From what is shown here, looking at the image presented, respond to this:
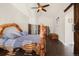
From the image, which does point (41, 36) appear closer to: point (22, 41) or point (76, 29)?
point (22, 41)

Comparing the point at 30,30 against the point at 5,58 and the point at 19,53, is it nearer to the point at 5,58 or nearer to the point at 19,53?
the point at 19,53

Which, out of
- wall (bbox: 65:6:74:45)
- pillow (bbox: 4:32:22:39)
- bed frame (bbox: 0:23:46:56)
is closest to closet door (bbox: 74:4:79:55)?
wall (bbox: 65:6:74:45)

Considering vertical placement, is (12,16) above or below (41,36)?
above

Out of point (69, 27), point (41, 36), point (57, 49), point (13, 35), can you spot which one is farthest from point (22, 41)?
point (69, 27)

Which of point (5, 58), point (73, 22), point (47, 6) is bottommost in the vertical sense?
point (5, 58)

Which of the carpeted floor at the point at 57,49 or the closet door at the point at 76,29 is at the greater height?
the closet door at the point at 76,29

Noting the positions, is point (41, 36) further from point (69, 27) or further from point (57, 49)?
point (69, 27)

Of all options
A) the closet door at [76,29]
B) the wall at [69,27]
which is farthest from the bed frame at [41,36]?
the closet door at [76,29]

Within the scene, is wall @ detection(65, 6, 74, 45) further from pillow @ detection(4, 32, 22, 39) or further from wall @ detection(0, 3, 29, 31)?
pillow @ detection(4, 32, 22, 39)

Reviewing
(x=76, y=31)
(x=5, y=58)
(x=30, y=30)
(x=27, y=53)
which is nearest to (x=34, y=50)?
(x=27, y=53)

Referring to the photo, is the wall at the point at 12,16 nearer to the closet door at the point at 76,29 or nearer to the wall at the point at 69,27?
the wall at the point at 69,27

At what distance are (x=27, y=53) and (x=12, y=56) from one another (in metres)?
0.20

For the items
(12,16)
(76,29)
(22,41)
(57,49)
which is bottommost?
(57,49)

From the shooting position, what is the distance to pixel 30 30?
5.55 feet
